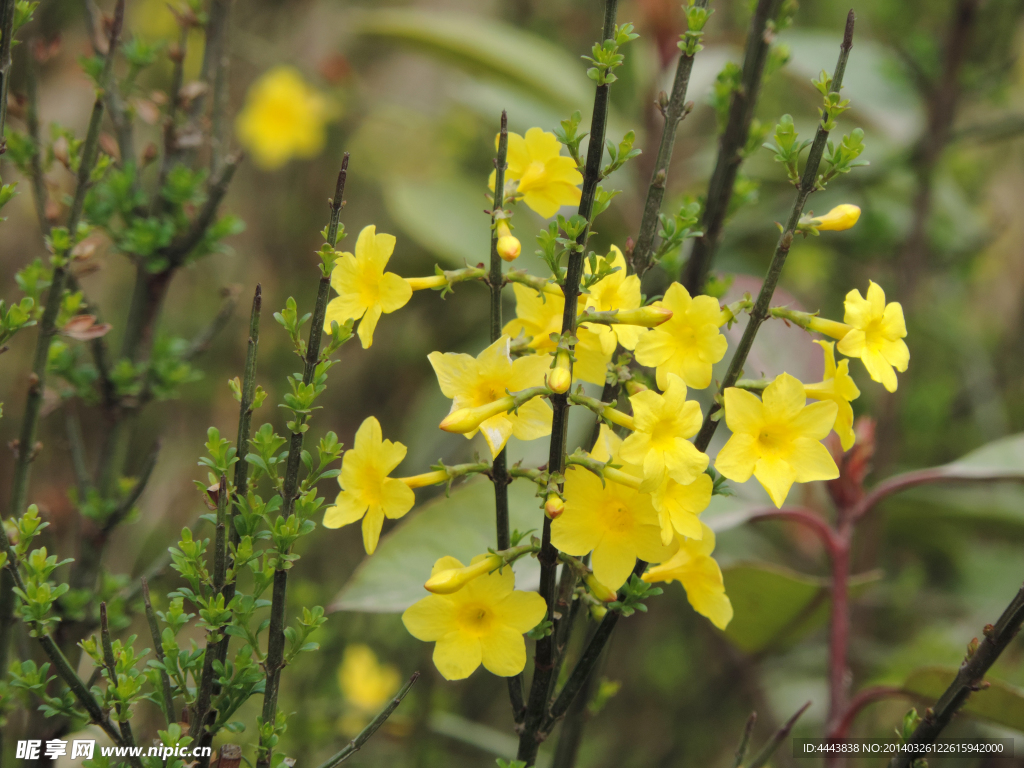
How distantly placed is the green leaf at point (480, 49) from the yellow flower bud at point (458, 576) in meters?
0.93

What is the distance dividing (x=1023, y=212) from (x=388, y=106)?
1.46 metres

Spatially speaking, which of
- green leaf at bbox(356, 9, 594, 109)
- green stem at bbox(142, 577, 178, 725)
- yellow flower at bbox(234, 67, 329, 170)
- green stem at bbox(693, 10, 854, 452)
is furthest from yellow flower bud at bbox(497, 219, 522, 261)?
yellow flower at bbox(234, 67, 329, 170)

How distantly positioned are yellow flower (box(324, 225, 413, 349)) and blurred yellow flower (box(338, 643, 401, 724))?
91cm

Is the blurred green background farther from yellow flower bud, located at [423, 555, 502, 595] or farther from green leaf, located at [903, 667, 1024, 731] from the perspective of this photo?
yellow flower bud, located at [423, 555, 502, 595]

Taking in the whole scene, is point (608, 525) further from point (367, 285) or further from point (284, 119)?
point (284, 119)

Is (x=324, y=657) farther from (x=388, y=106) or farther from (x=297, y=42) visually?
(x=297, y=42)

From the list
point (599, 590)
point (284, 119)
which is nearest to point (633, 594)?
point (599, 590)

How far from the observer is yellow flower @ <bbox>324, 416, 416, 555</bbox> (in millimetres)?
331

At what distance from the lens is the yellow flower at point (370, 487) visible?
1.09ft

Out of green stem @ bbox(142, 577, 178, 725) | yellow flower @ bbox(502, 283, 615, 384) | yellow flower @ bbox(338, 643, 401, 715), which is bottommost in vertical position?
yellow flower @ bbox(338, 643, 401, 715)

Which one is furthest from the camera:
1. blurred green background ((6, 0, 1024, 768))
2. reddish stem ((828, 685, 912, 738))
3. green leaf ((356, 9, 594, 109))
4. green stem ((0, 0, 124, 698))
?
green leaf ((356, 9, 594, 109))

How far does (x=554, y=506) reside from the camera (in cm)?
30

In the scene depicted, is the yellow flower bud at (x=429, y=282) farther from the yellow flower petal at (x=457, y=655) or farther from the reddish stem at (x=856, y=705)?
the reddish stem at (x=856, y=705)

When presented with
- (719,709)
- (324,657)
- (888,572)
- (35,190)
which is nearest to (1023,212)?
(888,572)
